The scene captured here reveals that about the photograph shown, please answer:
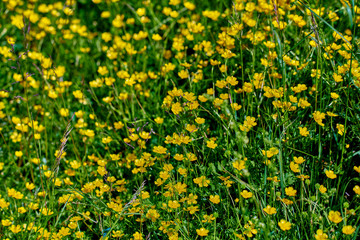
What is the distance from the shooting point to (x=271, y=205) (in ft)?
6.90

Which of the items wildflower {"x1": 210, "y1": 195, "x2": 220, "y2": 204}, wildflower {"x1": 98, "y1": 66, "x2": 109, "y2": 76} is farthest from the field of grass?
wildflower {"x1": 98, "y1": 66, "x2": 109, "y2": 76}

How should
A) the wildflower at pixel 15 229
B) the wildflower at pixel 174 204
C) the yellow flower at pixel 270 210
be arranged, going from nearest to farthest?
the yellow flower at pixel 270 210 → the wildflower at pixel 174 204 → the wildflower at pixel 15 229

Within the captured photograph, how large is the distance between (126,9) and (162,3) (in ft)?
1.35

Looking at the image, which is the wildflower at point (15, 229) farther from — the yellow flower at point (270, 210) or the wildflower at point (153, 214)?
the yellow flower at point (270, 210)

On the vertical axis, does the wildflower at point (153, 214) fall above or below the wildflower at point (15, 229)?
above

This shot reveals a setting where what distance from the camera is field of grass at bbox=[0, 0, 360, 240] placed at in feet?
6.93

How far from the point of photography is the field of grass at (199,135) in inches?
83.1

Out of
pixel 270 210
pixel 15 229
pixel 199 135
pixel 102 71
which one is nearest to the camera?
pixel 270 210

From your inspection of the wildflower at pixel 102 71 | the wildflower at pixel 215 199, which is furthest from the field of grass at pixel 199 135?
the wildflower at pixel 102 71

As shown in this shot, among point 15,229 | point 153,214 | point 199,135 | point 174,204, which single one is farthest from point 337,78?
point 15,229

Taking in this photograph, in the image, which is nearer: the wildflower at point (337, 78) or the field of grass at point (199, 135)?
the field of grass at point (199, 135)

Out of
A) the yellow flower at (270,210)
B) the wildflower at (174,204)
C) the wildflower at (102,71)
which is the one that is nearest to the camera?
the yellow flower at (270,210)

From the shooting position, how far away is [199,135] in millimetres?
2521

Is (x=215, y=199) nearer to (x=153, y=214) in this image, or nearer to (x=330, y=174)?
(x=153, y=214)
